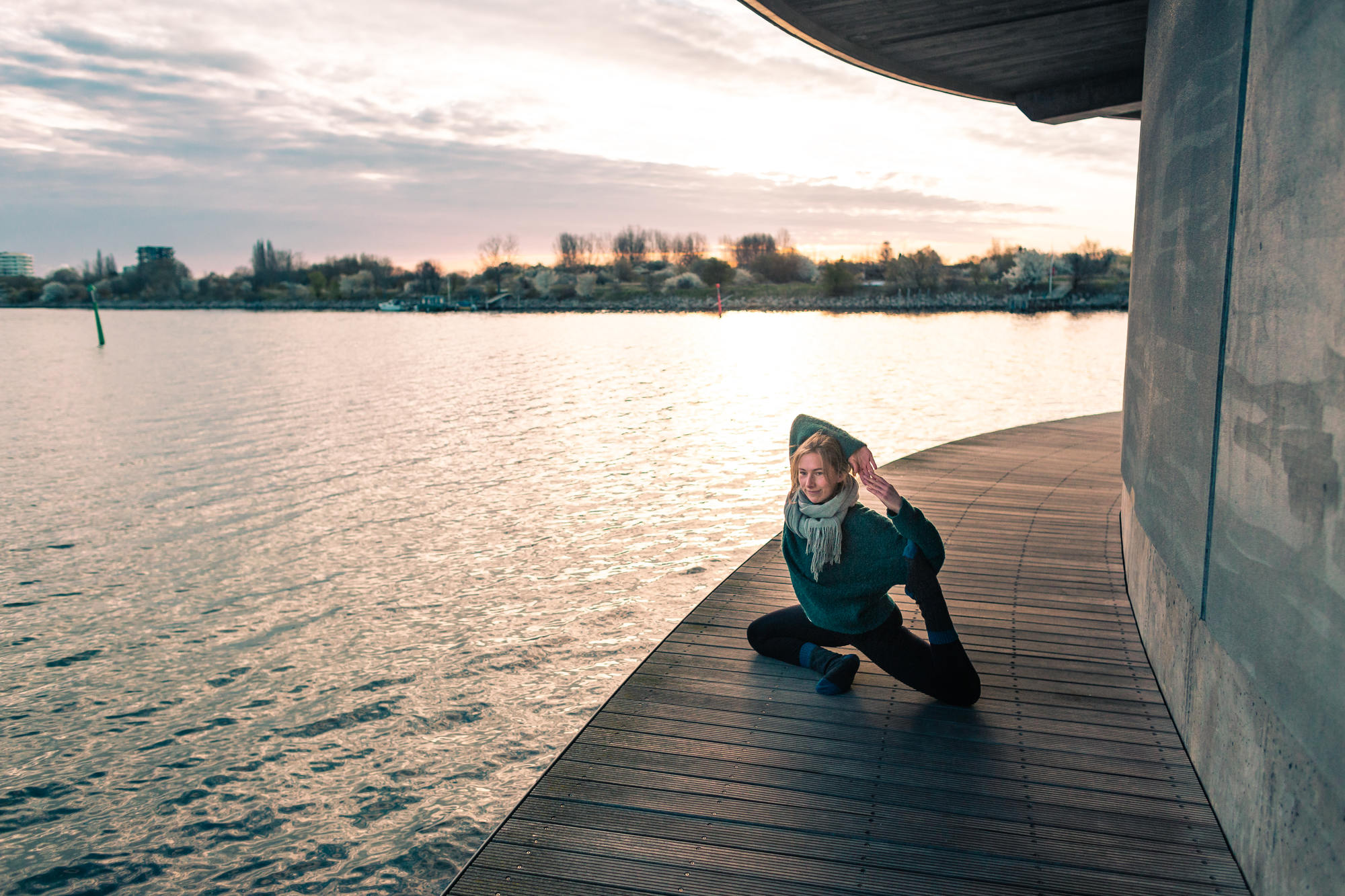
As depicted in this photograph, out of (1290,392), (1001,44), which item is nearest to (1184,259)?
(1290,392)

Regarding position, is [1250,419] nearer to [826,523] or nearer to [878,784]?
[826,523]

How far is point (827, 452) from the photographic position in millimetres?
3775

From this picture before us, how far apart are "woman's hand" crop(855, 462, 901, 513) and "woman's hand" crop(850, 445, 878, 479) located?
13 mm

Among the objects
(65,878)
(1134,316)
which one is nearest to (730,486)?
(1134,316)

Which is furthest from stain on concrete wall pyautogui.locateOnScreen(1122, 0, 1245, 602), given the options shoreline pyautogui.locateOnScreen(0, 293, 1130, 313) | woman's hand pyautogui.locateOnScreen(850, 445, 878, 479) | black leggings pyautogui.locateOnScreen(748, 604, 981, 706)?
shoreline pyautogui.locateOnScreen(0, 293, 1130, 313)

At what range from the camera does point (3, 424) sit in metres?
20.5

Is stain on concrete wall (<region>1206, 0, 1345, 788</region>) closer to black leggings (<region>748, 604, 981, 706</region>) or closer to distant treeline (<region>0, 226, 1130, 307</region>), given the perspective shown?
black leggings (<region>748, 604, 981, 706</region>)

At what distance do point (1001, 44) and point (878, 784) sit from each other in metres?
6.39

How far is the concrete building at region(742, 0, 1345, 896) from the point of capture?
7.07 feet

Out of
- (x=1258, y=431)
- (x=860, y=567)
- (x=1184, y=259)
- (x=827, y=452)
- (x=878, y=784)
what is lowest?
(x=878, y=784)

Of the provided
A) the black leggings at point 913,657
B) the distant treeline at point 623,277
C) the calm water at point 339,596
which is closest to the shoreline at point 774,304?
the distant treeline at point 623,277

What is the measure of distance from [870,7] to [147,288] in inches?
7976

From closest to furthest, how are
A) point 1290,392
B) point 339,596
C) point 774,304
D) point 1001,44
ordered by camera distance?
point 1290,392 → point 1001,44 → point 339,596 → point 774,304

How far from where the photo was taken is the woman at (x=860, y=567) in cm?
372
